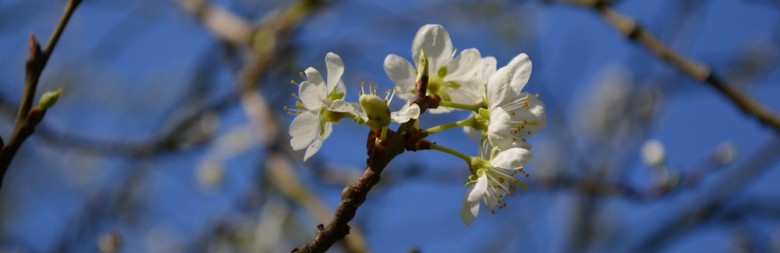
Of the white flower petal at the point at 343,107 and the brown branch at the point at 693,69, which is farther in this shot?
the brown branch at the point at 693,69

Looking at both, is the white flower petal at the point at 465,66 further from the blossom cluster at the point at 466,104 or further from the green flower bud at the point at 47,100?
the green flower bud at the point at 47,100

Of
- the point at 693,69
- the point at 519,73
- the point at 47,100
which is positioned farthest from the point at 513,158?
the point at 693,69

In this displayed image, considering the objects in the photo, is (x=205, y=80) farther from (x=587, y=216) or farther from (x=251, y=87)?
(x=587, y=216)

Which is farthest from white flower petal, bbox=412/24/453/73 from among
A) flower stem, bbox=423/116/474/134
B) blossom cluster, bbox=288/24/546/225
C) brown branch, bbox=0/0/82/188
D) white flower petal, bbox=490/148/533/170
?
brown branch, bbox=0/0/82/188

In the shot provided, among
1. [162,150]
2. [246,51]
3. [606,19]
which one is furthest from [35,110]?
[246,51]

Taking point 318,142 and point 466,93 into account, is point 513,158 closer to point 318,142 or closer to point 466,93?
point 466,93

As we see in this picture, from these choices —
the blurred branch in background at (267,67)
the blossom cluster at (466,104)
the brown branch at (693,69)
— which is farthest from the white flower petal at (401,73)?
the blurred branch in background at (267,67)
